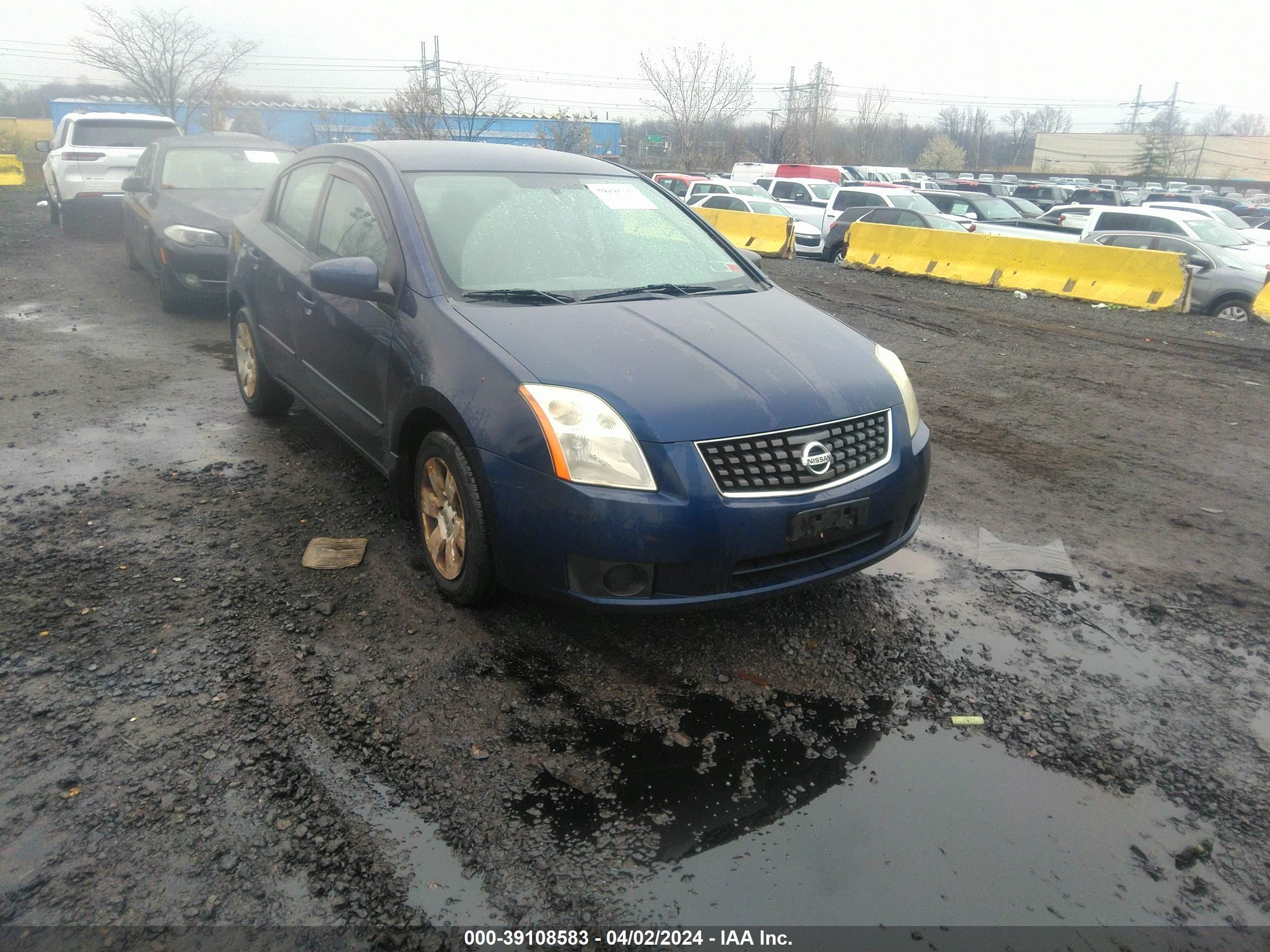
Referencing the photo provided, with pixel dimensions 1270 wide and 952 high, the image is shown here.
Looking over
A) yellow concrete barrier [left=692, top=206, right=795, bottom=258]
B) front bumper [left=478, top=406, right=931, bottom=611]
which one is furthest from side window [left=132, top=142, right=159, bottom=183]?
yellow concrete barrier [left=692, top=206, right=795, bottom=258]

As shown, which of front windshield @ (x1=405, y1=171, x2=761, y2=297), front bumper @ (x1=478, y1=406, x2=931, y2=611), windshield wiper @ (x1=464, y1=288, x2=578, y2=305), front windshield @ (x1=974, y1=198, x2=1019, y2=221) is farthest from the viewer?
front windshield @ (x1=974, y1=198, x2=1019, y2=221)

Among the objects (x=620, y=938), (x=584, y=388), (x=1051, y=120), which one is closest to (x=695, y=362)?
(x=584, y=388)

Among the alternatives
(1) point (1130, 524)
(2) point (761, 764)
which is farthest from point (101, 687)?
(1) point (1130, 524)

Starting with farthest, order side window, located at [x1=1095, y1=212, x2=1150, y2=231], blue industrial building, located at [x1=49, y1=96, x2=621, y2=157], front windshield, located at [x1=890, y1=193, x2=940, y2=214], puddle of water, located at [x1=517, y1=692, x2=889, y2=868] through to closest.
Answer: blue industrial building, located at [x1=49, y1=96, x2=621, y2=157]
front windshield, located at [x1=890, y1=193, x2=940, y2=214]
side window, located at [x1=1095, y1=212, x2=1150, y2=231]
puddle of water, located at [x1=517, y1=692, x2=889, y2=868]

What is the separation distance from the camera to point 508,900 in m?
2.16

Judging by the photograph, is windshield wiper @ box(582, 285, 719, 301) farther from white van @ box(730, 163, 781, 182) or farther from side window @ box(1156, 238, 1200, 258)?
white van @ box(730, 163, 781, 182)

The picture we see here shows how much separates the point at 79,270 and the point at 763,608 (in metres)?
11.7

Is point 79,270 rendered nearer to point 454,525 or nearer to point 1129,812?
point 454,525

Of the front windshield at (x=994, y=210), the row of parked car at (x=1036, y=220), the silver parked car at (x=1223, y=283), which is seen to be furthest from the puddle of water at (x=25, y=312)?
the front windshield at (x=994, y=210)

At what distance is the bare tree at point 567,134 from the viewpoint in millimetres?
38875

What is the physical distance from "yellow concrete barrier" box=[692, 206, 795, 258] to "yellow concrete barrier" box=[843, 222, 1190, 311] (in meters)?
1.87

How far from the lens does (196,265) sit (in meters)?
8.35

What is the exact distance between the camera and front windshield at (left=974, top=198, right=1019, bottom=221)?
19.7m

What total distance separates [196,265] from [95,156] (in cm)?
766
